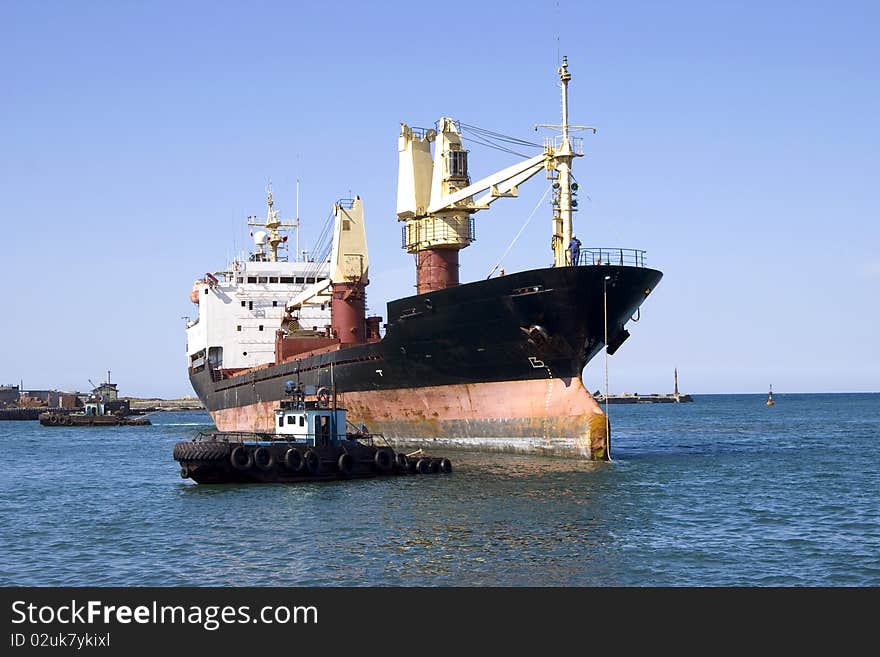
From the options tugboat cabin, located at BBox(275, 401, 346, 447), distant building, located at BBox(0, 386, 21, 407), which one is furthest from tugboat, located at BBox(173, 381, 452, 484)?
distant building, located at BBox(0, 386, 21, 407)

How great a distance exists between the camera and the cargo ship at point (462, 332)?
114 feet

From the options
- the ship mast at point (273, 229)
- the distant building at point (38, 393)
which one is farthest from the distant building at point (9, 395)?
the ship mast at point (273, 229)

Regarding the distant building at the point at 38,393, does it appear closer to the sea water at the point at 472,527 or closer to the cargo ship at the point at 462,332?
the cargo ship at the point at 462,332

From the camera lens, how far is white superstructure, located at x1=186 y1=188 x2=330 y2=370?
207ft

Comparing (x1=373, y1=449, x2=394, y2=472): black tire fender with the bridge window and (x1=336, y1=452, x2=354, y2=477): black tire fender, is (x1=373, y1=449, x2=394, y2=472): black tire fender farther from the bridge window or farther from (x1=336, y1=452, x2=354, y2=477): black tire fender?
the bridge window

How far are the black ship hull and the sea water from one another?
50.4 inches

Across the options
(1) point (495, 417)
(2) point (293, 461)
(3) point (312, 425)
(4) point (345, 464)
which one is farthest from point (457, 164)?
(2) point (293, 461)

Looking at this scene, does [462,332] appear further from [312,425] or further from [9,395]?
[9,395]

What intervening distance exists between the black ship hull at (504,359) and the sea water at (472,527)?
1.28 m

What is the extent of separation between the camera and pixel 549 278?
34.1 metres

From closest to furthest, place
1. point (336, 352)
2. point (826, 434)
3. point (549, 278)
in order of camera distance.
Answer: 1. point (549, 278)
2. point (336, 352)
3. point (826, 434)
